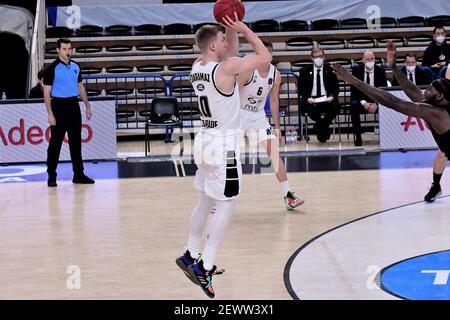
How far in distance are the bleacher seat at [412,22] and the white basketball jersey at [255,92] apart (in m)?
11.2

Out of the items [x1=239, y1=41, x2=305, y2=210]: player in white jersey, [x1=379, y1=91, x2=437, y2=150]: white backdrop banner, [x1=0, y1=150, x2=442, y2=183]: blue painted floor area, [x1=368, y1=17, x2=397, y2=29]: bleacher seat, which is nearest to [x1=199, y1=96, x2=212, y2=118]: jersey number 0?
[x1=239, y1=41, x2=305, y2=210]: player in white jersey

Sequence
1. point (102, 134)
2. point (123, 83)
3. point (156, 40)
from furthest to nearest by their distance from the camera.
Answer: point (156, 40), point (123, 83), point (102, 134)

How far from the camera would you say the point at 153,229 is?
29.2 ft

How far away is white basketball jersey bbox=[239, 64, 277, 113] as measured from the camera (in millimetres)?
9500

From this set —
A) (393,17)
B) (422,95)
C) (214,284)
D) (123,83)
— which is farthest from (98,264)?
(393,17)

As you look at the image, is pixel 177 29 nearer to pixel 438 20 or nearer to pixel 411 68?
pixel 438 20

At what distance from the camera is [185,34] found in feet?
65.2

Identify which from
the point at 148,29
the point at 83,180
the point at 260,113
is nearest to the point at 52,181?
the point at 83,180

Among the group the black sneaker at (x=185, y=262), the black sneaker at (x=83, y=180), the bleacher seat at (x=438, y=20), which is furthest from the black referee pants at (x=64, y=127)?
the bleacher seat at (x=438, y=20)

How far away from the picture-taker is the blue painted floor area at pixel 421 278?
6276 mm

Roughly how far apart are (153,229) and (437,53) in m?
9.22

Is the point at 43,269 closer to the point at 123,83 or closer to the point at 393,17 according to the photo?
the point at 123,83

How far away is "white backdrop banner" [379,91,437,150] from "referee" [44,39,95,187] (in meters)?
5.29
